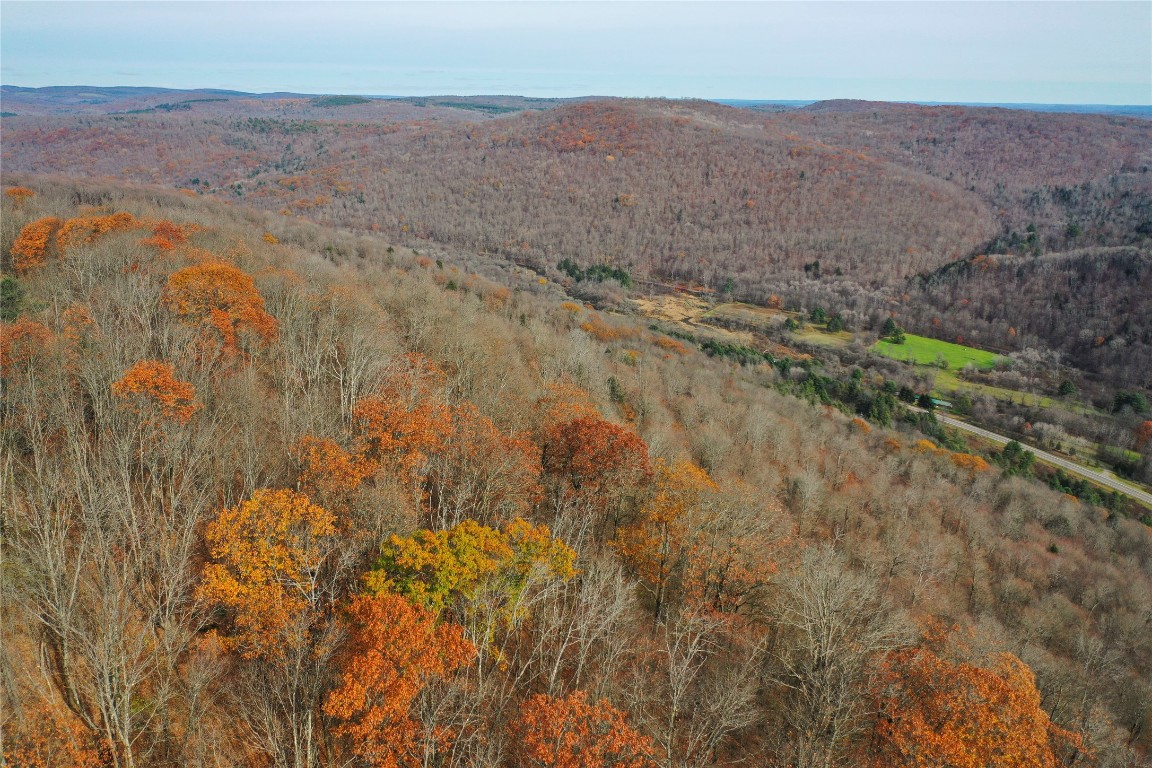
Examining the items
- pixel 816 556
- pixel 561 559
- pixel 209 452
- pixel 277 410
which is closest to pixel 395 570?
pixel 561 559

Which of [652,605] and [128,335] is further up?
[128,335]

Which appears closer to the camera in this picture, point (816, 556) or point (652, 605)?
point (816, 556)

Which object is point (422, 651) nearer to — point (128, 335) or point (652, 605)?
point (652, 605)

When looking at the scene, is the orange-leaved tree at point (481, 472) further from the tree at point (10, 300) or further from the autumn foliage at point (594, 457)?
the tree at point (10, 300)

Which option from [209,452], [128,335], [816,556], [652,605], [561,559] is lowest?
[652,605]

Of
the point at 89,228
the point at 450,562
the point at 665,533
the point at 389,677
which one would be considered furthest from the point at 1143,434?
the point at 89,228

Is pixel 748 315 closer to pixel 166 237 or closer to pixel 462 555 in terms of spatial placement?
pixel 166 237
